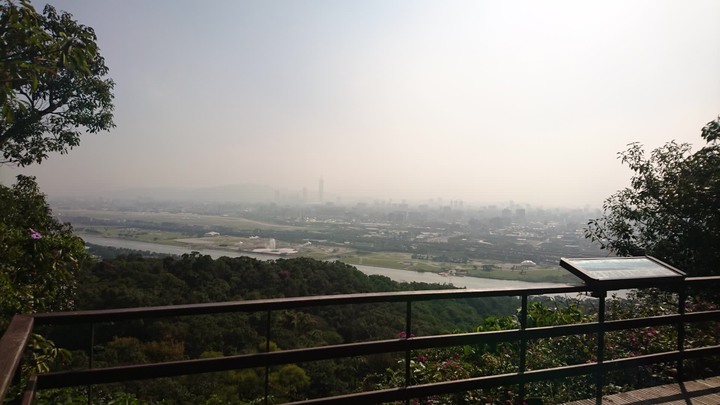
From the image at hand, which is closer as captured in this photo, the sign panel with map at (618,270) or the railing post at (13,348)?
the railing post at (13,348)

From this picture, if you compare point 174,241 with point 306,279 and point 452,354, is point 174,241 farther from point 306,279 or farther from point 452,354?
point 452,354

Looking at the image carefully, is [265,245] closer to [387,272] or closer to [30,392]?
[387,272]

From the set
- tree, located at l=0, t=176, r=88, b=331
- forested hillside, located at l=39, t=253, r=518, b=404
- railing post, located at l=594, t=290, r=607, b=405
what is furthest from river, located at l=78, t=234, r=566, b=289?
tree, located at l=0, t=176, r=88, b=331

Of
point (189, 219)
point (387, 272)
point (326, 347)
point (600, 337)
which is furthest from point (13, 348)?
point (189, 219)

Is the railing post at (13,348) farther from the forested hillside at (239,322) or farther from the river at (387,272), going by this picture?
the river at (387,272)

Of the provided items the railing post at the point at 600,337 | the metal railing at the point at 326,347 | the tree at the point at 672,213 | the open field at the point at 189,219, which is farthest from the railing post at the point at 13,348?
the open field at the point at 189,219

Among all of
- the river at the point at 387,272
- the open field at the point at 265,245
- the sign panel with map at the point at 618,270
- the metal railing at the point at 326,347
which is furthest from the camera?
the open field at the point at 265,245

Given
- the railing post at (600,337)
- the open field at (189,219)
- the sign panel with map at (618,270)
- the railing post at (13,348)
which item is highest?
the sign panel with map at (618,270)
